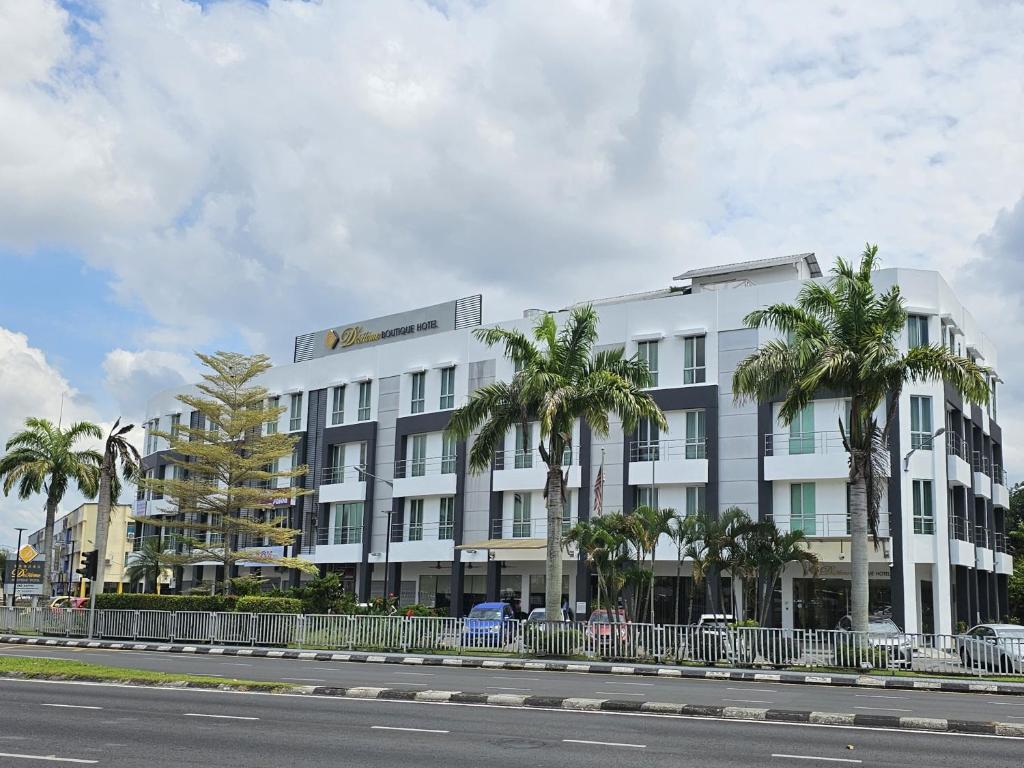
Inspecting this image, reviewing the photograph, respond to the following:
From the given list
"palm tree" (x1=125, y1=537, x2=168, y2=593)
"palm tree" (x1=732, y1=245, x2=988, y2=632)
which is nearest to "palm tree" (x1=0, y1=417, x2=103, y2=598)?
"palm tree" (x1=125, y1=537, x2=168, y2=593)

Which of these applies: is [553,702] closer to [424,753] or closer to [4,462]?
[424,753]

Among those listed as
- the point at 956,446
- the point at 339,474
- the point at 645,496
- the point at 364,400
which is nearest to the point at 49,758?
the point at 645,496

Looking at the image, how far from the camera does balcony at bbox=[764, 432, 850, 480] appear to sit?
43.7 metres

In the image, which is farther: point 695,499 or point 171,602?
point 695,499

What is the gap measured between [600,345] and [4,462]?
29381 millimetres

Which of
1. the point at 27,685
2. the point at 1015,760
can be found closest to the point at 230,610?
the point at 27,685

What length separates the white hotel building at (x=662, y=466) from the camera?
4381cm

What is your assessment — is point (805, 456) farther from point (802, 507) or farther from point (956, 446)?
point (956, 446)

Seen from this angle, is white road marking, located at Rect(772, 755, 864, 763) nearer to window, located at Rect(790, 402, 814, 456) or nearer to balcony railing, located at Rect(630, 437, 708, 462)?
window, located at Rect(790, 402, 814, 456)

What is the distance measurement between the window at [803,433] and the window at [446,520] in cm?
1863

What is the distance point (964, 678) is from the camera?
26172 mm

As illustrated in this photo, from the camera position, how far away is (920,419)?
43.9 metres

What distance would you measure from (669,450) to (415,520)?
1584 centimetres

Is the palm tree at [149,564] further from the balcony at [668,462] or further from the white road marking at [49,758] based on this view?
the white road marking at [49,758]
